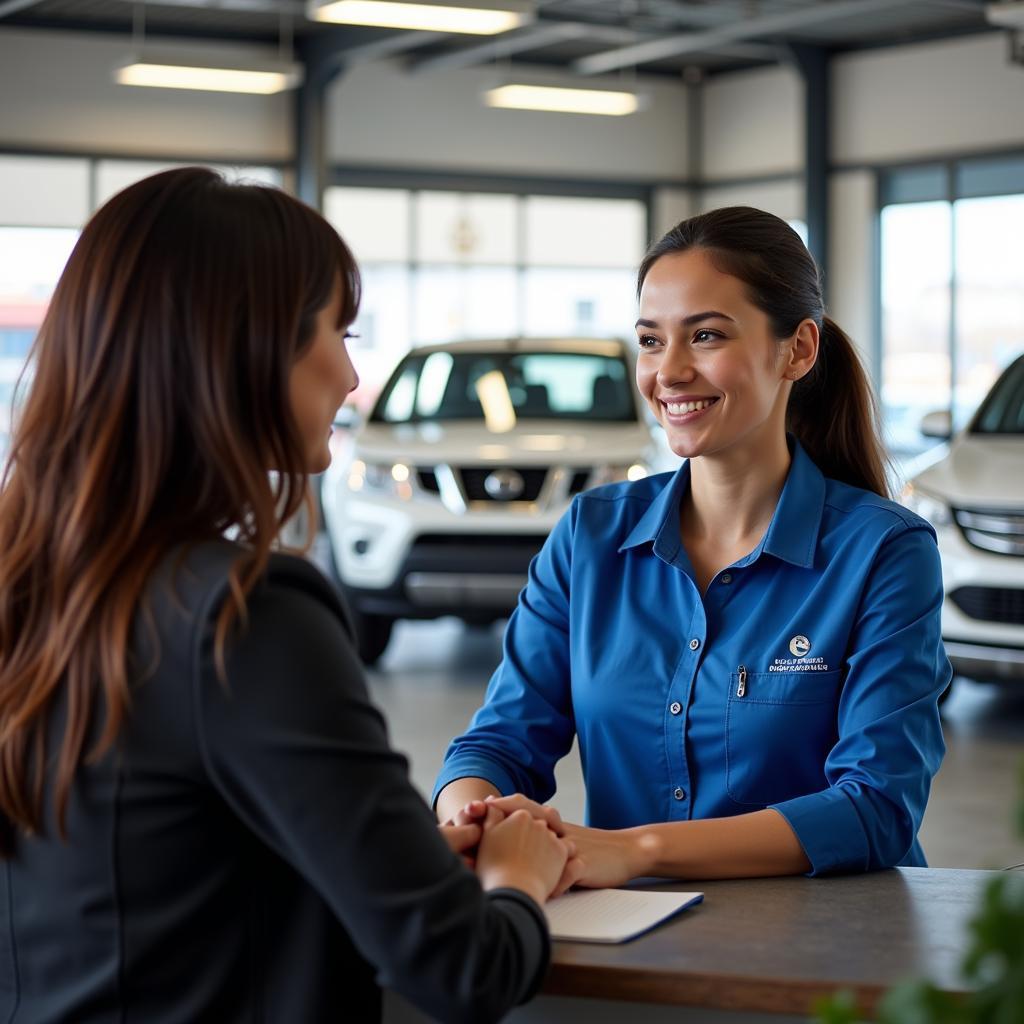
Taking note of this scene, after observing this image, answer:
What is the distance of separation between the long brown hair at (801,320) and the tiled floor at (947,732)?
1.81 meters

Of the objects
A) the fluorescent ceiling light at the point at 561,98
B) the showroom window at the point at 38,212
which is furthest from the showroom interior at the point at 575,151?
the fluorescent ceiling light at the point at 561,98

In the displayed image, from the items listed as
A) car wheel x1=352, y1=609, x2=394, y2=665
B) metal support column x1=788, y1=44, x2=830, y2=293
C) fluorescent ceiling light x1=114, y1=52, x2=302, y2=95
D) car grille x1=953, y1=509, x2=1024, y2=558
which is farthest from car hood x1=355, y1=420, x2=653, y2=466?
metal support column x1=788, y1=44, x2=830, y2=293

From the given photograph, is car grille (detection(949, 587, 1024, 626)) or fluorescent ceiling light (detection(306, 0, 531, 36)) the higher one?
fluorescent ceiling light (detection(306, 0, 531, 36))

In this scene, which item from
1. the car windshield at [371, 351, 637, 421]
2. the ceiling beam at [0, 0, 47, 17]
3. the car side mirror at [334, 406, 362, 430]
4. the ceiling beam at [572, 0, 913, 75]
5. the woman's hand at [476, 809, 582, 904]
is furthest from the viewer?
the ceiling beam at [572, 0, 913, 75]

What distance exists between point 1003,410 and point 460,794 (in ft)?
16.1

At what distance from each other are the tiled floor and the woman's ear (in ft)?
6.24

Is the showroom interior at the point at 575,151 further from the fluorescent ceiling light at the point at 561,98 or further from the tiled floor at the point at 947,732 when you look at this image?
the tiled floor at the point at 947,732

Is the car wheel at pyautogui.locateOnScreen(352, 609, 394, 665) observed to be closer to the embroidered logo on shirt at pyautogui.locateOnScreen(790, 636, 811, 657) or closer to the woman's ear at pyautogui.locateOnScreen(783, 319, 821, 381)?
the woman's ear at pyautogui.locateOnScreen(783, 319, 821, 381)

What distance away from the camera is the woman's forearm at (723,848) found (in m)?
1.79

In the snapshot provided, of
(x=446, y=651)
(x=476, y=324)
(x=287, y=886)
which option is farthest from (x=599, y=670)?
(x=476, y=324)

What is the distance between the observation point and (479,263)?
1564 cm

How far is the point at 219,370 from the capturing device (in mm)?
1274

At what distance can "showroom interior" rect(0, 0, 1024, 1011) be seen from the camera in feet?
44.6

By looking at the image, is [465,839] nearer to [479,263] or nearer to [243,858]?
[243,858]
